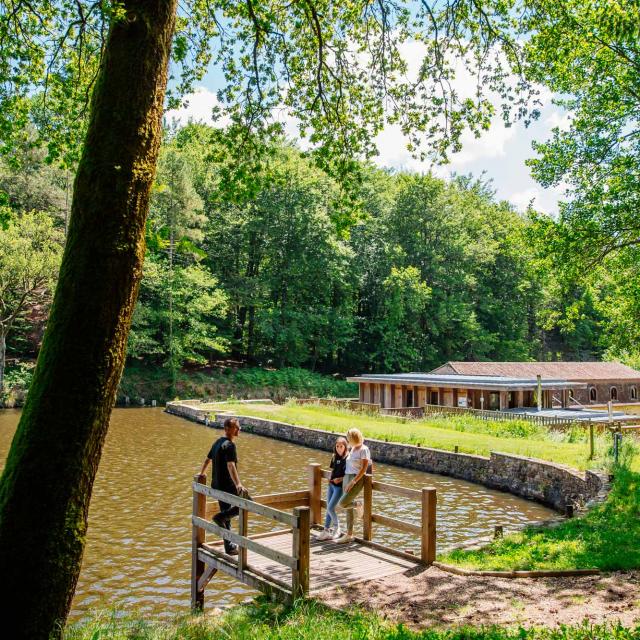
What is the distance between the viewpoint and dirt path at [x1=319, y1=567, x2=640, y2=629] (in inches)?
261

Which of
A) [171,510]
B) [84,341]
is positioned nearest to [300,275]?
[171,510]

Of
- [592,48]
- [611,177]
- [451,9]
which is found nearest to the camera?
[451,9]

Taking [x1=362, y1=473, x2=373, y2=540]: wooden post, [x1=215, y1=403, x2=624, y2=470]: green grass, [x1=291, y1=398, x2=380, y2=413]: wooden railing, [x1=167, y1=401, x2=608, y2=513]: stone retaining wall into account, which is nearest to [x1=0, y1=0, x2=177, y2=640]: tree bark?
[x1=362, y1=473, x2=373, y2=540]: wooden post

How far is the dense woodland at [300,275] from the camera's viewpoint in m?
47.9

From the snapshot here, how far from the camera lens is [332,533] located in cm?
1015

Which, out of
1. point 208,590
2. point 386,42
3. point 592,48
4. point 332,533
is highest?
point 592,48

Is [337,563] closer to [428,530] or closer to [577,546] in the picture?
[428,530]

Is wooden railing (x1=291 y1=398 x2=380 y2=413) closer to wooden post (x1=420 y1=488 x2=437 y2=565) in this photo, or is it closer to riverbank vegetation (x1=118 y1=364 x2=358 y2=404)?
riverbank vegetation (x1=118 y1=364 x2=358 y2=404)

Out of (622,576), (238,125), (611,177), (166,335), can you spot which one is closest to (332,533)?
(622,576)

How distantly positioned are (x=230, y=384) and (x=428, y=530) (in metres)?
42.0

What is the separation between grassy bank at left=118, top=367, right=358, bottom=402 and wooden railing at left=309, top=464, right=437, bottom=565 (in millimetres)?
37063

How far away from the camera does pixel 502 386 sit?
34531 millimetres

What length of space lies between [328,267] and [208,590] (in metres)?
46.7

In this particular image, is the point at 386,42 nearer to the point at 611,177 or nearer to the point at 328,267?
the point at 611,177
